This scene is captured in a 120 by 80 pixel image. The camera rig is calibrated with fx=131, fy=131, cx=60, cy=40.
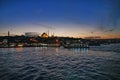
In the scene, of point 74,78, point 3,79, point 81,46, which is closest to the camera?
point 3,79

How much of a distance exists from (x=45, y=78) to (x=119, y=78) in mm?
11687

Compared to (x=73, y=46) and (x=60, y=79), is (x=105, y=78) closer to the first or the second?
(x=60, y=79)

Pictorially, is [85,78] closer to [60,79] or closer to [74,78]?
[74,78]

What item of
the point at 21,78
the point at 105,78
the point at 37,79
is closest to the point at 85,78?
the point at 105,78

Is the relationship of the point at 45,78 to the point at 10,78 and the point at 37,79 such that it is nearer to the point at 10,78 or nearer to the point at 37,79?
the point at 37,79

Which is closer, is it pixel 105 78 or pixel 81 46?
pixel 105 78

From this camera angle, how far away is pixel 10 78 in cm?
1997

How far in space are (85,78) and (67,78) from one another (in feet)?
9.39

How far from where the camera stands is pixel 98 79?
20.1 meters

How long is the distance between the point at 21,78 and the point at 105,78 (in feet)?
43.1

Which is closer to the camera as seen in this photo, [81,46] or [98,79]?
[98,79]

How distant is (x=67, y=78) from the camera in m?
20.6

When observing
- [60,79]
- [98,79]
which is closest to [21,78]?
[60,79]

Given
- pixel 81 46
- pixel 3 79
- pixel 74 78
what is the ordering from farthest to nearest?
pixel 81 46 → pixel 74 78 → pixel 3 79
